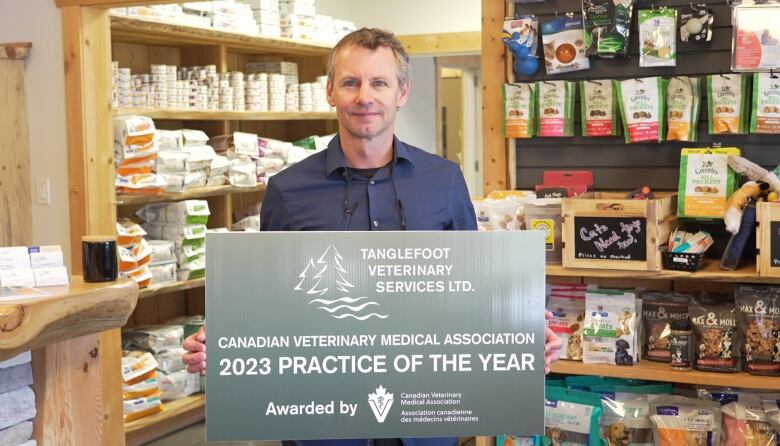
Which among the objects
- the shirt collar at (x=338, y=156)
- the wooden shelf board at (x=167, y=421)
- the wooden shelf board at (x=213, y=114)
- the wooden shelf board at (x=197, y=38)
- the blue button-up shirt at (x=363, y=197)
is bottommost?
the wooden shelf board at (x=167, y=421)

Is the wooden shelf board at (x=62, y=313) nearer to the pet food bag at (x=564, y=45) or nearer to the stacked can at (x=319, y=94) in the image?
the pet food bag at (x=564, y=45)

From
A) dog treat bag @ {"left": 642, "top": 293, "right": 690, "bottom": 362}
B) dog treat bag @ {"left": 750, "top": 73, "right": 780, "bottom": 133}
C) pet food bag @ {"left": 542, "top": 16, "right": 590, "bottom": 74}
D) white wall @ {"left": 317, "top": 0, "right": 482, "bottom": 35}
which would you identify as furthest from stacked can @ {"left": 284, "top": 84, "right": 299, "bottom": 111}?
dog treat bag @ {"left": 750, "top": 73, "right": 780, "bottom": 133}

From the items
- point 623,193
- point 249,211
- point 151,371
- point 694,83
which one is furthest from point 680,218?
point 249,211

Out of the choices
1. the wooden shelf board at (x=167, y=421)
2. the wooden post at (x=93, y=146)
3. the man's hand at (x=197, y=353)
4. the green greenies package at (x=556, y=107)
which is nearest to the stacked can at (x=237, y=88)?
the wooden post at (x=93, y=146)

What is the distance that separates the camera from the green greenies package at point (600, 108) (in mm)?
3812

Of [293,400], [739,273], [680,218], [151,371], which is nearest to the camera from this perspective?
[293,400]

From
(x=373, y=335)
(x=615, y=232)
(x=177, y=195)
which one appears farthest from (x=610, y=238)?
(x=177, y=195)

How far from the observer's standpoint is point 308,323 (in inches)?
72.7

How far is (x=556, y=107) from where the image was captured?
3889 mm

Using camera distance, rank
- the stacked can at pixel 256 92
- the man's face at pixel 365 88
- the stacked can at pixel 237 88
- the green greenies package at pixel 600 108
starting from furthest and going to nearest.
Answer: the stacked can at pixel 256 92
the stacked can at pixel 237 88
the green greenies package at pixel 600 108
the man's face at pixel 365 88

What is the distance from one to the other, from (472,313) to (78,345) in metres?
1.61

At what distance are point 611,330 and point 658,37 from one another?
1121mm

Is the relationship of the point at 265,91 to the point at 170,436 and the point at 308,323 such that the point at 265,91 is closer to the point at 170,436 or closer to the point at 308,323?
the point at 170,436

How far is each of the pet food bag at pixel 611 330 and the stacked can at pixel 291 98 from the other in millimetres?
3325
